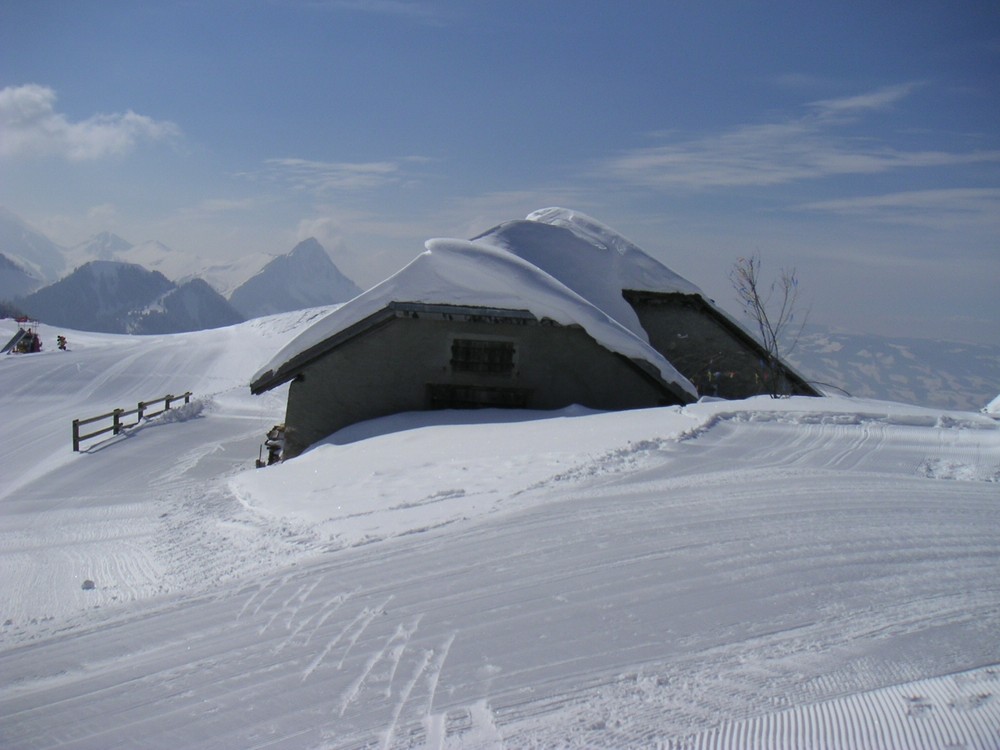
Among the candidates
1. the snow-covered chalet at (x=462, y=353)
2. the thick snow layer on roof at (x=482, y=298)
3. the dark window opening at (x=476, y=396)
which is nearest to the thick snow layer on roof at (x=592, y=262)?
the snow-covered chalet at (x=462, y=353)

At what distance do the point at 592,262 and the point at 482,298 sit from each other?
179 inches

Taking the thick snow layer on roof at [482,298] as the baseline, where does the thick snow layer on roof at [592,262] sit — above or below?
above

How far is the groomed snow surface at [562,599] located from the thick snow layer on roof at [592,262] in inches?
236

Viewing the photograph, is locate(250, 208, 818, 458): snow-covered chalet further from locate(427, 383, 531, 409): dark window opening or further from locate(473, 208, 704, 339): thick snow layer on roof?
locate(473, 208, 704, 339): thick snow layer on roof

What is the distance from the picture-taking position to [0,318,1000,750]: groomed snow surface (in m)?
3.98

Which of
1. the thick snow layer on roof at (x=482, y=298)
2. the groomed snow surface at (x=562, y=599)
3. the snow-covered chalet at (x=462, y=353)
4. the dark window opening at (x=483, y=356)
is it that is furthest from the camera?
the dark window opening at (x=483, y=356)

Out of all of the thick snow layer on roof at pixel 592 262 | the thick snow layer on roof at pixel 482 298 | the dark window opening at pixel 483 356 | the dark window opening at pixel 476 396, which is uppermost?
the thick snow layer on roof at pixel 592 262

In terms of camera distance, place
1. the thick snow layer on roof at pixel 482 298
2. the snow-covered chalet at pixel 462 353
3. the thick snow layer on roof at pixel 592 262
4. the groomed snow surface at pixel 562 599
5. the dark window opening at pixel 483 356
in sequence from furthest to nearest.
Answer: the thick snow layer on roof at pixel 592 262, the dark window opening at pixel 483 356, the snow-covered chalet at pixel 462 353, the thick snow layer on roof at pixel 482 298, the groomed snow surface at pixel 562 599

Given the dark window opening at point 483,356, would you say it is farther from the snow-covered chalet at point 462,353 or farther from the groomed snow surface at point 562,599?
the groomed snow surface at point 562,599

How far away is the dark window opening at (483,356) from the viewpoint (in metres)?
13.5

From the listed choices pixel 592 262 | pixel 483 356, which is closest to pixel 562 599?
pixel 483 356

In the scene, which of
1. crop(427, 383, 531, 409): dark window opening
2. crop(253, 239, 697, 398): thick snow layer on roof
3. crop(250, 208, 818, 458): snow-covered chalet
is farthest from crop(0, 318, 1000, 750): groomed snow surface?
crop(427, 383, 531, 409): dark window opening

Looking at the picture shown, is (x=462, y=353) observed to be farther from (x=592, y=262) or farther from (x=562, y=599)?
(x=562, y=599)

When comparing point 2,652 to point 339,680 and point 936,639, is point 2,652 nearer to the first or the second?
point 339,680
